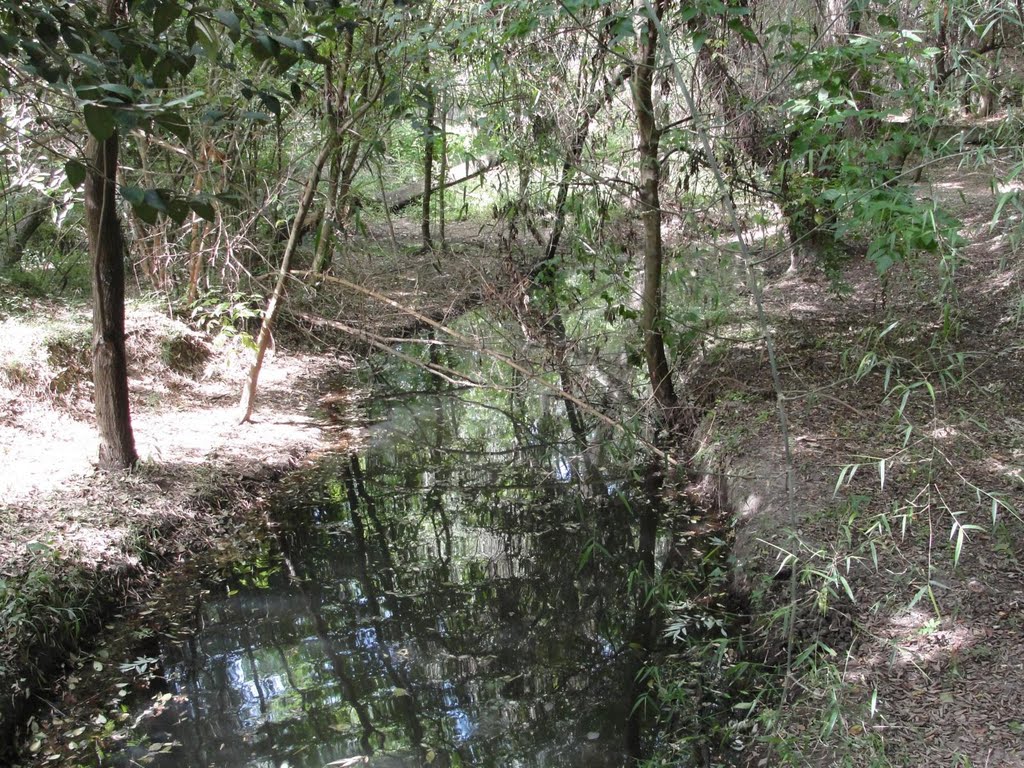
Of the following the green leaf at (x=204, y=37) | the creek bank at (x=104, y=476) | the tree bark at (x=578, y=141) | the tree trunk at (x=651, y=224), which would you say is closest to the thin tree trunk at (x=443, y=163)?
the tree bark at (x=578, y=141)

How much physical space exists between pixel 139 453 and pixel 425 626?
2.42m

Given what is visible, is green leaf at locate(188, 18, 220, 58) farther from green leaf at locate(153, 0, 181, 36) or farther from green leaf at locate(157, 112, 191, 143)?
green leaf at locate(157, 112, 191, 143)

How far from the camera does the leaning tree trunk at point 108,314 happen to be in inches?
179

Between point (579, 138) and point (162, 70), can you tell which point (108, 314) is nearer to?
point (162, 70)

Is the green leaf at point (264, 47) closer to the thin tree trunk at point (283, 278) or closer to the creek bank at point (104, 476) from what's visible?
the creek bank at point (104, 476)

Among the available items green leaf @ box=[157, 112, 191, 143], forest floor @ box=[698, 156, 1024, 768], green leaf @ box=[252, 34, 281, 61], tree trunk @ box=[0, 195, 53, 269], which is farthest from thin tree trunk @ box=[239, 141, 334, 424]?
green leaf @ box=[157, 112, 191, 143]

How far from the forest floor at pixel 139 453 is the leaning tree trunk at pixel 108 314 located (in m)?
0.20

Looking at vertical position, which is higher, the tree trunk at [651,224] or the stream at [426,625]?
the tree trunk at [651,224]

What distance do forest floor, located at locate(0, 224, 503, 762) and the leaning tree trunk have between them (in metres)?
0.20

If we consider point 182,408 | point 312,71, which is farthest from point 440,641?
point 312,71

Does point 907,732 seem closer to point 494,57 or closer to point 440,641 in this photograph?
point 440,641

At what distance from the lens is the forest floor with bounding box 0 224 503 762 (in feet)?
12.7

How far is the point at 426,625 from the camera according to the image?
4320mm

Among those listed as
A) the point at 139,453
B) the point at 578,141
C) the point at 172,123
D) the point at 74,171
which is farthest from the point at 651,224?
the point at 74,171
